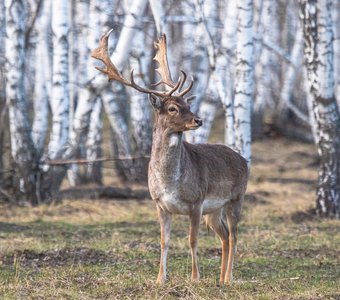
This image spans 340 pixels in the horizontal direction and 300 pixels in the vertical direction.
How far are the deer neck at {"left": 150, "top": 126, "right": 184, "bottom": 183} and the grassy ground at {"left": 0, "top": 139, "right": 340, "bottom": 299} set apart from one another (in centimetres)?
96

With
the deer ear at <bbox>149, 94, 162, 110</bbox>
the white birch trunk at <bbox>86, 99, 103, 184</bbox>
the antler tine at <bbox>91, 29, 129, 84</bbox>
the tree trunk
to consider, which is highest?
the antler tine at <bbox>91, 29, 129, 84</bbox>

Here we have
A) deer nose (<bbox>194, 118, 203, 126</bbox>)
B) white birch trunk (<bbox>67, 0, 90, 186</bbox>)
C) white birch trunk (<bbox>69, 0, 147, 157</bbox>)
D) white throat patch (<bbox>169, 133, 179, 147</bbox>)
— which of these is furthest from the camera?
white birch trunk (<bbox>67, 0, 90, 186</bbox>)

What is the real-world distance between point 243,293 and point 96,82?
790 cm

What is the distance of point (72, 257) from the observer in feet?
35.5

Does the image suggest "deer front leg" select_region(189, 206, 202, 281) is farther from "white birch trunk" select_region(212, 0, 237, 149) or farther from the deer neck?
"white birch trunk" select_region(212, 0, 237, 149)

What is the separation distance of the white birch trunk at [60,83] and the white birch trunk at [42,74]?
23.2 inches

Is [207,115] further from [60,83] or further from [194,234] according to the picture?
[194,234]

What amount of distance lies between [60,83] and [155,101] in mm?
6804

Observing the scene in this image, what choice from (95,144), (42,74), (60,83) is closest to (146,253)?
(60,83)

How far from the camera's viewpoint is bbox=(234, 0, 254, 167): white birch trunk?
48.4 ft

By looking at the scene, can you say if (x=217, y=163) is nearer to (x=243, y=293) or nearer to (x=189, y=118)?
(x=189, y=118)

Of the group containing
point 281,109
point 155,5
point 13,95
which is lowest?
point 281,109

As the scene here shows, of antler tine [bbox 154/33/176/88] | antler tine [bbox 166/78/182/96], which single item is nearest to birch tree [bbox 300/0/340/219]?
antler tine [bbox 154/33/176/88]

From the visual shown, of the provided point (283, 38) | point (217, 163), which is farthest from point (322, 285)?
point (283, 38)
